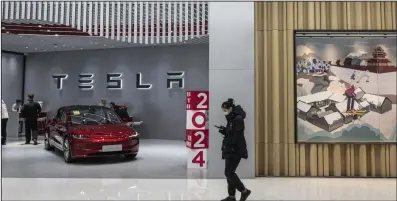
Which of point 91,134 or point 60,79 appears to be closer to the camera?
point 91,134

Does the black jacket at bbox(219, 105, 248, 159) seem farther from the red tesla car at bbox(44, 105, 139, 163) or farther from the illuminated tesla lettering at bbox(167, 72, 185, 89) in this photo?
the illuminated tesla lettering at bbox(167, 72, 185, 89)

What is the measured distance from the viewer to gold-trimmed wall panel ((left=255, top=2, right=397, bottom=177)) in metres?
5.75

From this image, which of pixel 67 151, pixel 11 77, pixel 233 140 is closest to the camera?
pixel 233 140

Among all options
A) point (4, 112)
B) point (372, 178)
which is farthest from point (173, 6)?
point (4, 112)

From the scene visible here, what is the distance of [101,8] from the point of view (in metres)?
6.73

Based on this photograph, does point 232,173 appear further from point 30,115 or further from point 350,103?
point 30,115

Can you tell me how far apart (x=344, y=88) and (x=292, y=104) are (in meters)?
0.90

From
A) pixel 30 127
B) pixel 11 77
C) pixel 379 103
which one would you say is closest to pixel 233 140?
pixel 379 103

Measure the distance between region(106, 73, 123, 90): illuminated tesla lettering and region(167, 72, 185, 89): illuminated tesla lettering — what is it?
1.82 metres

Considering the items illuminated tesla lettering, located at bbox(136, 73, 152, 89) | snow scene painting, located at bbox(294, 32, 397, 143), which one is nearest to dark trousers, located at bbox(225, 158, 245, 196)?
snow scene painting, located at bbox(294, 32, 397, 143)

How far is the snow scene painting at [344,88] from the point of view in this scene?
225 inches

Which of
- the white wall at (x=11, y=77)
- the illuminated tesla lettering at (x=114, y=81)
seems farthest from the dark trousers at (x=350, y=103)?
the white wall at (x=11, y=77)

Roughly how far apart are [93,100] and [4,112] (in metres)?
3.31

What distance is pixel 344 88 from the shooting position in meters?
5.77
